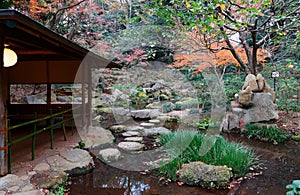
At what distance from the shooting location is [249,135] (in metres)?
6.90

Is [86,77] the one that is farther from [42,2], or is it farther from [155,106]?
[155,106]

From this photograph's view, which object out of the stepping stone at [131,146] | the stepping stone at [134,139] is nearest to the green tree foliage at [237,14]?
the stepping stone at [131,146]

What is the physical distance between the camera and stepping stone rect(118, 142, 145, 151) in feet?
18.5

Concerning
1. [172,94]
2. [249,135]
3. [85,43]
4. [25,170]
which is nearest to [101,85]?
[85,43]

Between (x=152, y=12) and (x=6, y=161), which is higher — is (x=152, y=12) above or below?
above

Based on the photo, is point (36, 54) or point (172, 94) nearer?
point (36, 54)

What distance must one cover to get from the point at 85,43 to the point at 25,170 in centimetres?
779

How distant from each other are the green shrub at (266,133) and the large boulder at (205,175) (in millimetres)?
3255

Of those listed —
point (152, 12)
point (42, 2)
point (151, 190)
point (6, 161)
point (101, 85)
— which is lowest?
point (151, 190)

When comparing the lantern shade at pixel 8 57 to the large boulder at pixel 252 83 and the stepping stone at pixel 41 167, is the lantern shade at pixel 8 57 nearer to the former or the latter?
the stepping stone at pixel 41 167

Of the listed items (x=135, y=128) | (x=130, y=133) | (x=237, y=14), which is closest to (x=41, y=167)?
(x=130, y=133)

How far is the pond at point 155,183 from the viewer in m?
3.56

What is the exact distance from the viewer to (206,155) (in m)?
4.31

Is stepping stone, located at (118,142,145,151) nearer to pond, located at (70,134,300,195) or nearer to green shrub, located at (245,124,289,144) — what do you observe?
pond, located at (70,134,300,195)
